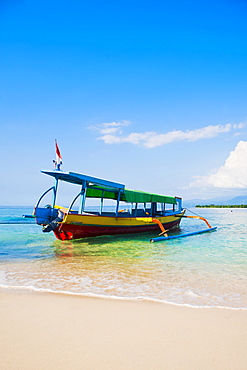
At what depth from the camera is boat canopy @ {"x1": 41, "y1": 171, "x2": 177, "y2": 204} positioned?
527 inches

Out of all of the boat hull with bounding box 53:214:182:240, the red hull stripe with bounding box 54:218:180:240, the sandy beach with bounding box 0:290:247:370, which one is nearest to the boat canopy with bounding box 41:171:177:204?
the boat hull with bounding box 53:214:182:240

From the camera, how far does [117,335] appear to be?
335cm

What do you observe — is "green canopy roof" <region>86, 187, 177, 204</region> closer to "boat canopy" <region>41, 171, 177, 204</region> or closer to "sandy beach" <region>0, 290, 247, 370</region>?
"boat canopy" <region>41, 171, 177, 204</region>

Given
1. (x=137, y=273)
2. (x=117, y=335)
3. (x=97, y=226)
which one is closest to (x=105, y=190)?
(x=97, y=226)

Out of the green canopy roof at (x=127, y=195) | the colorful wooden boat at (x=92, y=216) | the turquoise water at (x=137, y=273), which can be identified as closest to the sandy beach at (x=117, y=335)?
the turquoise water at (x=137, y=273)

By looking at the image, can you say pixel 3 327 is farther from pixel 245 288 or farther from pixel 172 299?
pixel 245 288

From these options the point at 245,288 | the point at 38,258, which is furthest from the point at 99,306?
the point at 38,258

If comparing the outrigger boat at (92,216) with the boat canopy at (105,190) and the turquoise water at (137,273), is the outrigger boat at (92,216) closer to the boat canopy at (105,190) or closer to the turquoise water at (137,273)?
the boat canopy at (105,190)

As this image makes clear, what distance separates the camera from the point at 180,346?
305cm

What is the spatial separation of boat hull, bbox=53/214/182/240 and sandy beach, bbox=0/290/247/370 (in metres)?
8.56

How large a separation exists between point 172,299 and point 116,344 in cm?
222

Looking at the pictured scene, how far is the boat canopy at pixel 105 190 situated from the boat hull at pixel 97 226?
1.59 metres

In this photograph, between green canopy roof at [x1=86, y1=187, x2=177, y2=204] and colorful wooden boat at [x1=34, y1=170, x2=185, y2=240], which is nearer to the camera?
colorful wooden boat at [x1=34, y1=170, x2=185, y2=240]

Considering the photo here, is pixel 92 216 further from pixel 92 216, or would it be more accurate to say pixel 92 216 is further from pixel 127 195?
pixel 127 195
